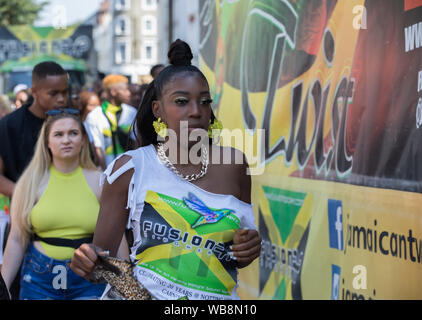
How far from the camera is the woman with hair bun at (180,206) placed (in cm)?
345

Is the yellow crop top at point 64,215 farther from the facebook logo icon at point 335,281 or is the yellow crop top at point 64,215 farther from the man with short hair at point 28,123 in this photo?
the facebook logo icon at point 335,281

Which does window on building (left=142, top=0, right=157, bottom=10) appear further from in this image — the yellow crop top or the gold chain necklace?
the gold chain necklace

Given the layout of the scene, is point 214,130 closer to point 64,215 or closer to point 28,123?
point 64,215

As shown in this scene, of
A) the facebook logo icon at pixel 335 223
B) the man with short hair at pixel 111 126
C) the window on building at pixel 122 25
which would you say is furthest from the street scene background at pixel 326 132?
the window on building at pixel 122 25

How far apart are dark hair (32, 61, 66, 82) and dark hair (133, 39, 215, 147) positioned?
2.97 meters

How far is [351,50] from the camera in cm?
522

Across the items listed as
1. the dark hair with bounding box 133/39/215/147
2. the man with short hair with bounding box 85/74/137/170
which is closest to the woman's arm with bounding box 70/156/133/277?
the dark hair with bounding box 133/39/215/147

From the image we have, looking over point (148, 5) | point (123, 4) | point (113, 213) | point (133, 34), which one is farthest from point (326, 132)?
point (148, 5)

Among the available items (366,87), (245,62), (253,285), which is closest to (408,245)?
(366,87)

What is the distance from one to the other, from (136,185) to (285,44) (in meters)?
3.40

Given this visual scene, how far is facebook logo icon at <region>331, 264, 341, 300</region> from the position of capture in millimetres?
5387

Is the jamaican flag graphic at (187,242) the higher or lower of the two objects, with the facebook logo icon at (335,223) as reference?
higher
